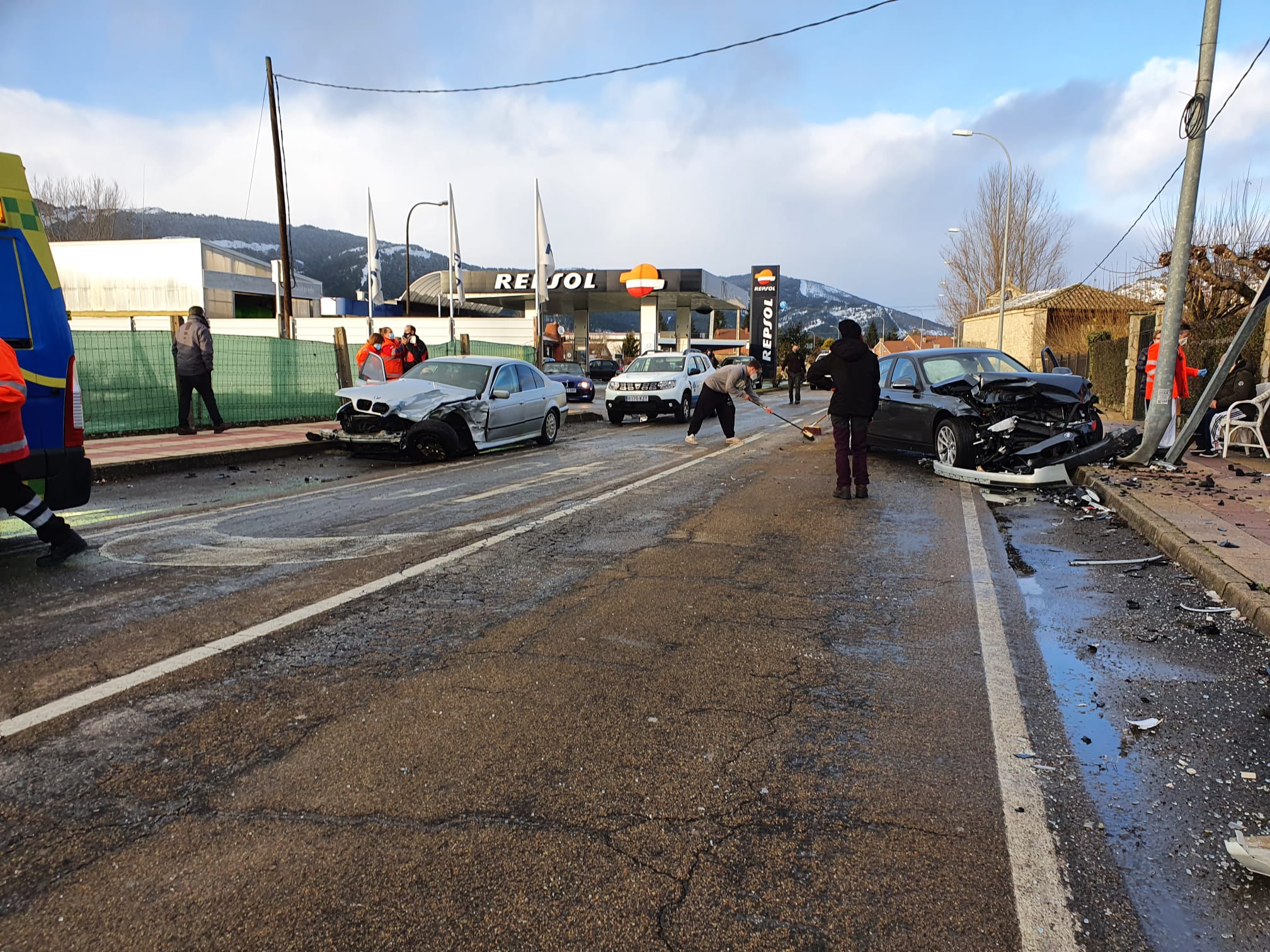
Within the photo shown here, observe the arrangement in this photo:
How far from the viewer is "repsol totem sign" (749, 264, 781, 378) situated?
47.8 m

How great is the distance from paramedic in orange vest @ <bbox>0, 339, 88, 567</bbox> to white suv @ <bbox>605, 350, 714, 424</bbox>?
14622 millimetres

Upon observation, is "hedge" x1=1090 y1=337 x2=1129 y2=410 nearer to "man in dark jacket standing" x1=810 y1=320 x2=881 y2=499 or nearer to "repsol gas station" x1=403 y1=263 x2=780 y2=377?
"man in dark jacket standing" x1=810 y1=320 x2=881 y2=499

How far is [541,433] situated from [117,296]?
52015 millimetres

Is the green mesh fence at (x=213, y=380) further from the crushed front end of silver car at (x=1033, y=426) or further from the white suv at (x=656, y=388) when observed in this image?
the crushed front end of silver car at (x=1033, y=426)

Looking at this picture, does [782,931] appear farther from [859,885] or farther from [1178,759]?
[1178,759]

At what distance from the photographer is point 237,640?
4.31 metres

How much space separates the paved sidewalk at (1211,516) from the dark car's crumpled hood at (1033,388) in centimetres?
96

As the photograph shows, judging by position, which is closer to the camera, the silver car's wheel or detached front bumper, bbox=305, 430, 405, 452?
detached front bumper, bbox=305, 430, 405, 452

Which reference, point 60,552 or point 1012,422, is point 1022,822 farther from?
point 1012,422

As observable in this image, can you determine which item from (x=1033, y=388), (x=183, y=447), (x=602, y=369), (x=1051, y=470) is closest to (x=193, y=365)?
(x=183, y=447)

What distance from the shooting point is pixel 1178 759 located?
129 inches

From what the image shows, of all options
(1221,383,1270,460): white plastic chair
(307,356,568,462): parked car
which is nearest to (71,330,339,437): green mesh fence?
(307,356,568,462): parked car

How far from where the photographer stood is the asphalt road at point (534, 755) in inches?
90.1

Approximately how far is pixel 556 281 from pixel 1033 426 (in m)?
38.9
